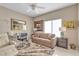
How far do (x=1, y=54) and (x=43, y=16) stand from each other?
1346 millimetres

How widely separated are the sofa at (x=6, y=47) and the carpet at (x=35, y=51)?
155 millimetres

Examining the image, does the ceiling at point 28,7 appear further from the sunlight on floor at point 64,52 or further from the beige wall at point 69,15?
the sunlight on floor at point 64,52

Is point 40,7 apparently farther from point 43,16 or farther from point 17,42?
point 17,42

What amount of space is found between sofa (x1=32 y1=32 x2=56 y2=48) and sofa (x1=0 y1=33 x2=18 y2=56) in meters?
0.53

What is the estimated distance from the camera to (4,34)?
7.59ft

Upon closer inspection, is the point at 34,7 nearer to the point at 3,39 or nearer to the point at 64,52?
the point at 3,39

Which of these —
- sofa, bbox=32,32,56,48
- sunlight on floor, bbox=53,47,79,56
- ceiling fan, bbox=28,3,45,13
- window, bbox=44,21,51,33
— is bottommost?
sunlight on floor, bbox=53,47,79,56

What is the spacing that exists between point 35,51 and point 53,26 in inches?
29.7

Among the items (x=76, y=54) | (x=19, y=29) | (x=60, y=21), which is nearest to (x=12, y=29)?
(x=19, y=29)

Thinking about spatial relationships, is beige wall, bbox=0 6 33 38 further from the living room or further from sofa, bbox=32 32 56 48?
sofa, bbox=32 32 56 48

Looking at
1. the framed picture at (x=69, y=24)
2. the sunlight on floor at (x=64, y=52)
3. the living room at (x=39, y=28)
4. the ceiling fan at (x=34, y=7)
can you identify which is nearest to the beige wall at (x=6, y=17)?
the living room at (x=39, y=28)

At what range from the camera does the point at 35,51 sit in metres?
2.41

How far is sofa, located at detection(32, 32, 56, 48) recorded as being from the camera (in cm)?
243

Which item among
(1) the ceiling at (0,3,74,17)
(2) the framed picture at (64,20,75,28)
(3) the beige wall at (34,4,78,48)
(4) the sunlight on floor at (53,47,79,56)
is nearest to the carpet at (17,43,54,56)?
(4) the sunlight on floor at (53,47,79,56)
